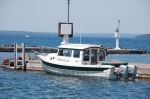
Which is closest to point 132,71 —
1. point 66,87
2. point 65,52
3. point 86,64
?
point 86,64

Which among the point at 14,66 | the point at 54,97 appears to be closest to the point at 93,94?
the point at 54,97

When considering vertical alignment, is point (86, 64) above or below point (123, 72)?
above

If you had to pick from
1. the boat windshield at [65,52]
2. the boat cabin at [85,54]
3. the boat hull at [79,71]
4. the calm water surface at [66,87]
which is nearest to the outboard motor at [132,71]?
the calm water surface at [66,87]

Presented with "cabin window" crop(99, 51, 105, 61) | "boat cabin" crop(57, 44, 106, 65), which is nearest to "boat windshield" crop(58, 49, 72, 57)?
"boat cabin" crop(57, 44, 106, 65)

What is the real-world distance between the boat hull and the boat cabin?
630mm

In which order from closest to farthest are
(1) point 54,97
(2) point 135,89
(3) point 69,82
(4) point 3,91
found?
(1) point 54,97, (4) point 3,91, (2) point 135,89, (3) point 69,82

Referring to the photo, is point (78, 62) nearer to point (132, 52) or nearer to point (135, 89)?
point (135, 89)

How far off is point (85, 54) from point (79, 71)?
4.60 ft

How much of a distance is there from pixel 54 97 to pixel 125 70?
9291mm

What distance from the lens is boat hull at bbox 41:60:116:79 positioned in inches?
1539

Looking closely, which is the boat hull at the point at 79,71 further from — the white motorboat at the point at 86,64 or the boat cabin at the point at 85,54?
the boat cabin at the point at 85,54

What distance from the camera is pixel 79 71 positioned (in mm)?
40375

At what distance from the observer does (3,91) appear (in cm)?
3347

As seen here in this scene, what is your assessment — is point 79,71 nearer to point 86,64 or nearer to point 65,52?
point 86,64
